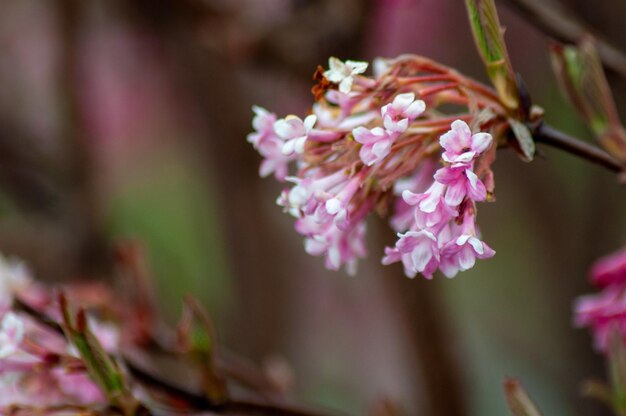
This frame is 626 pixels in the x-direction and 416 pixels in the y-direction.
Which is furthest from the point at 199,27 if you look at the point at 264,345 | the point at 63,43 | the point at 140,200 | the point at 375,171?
the point at 140,200

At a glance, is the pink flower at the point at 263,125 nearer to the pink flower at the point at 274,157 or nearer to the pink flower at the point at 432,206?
the pink flower at the point at 274,157

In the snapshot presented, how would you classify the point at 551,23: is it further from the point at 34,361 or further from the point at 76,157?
the point at 76,157

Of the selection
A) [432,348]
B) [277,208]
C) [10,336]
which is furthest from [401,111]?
[277,208]

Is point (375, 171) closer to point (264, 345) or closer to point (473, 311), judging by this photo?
point (264, 345)

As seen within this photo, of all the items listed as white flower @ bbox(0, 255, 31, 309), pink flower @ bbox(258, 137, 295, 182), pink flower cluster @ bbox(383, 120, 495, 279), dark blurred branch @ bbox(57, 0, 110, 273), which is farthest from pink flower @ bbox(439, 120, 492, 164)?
dark blurred branch @ bbox(57, 0, 110, 273)

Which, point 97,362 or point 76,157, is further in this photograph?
point 76,157

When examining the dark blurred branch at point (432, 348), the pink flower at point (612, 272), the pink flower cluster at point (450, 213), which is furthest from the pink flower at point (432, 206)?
the dark blurred branch at point (432, 348)

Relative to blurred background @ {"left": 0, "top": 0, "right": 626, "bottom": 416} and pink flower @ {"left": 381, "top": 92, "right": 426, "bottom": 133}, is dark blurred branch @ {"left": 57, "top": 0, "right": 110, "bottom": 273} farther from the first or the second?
pink flower @ {"left": 381, "top": 92, "right": 426, "bottom": 133}
